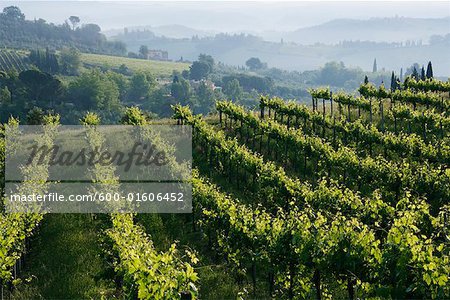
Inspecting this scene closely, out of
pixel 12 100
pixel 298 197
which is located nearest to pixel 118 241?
pixel 298 197

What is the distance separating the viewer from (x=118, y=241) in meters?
16.0

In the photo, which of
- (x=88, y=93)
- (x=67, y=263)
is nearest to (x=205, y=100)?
(x=88, y=93)

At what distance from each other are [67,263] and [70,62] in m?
185

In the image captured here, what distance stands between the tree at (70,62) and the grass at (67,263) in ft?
543

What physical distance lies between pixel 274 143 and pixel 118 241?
25437 millimetres

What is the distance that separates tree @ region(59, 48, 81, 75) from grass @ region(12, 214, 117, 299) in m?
166

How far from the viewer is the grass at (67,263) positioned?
19.0 metres

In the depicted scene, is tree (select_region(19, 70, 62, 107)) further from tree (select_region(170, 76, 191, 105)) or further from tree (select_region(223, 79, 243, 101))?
tree (select_region(223, 79, 243, 101))

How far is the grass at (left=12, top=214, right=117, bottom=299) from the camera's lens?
19000mm

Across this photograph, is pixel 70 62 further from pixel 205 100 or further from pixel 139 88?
pixel 205 100
